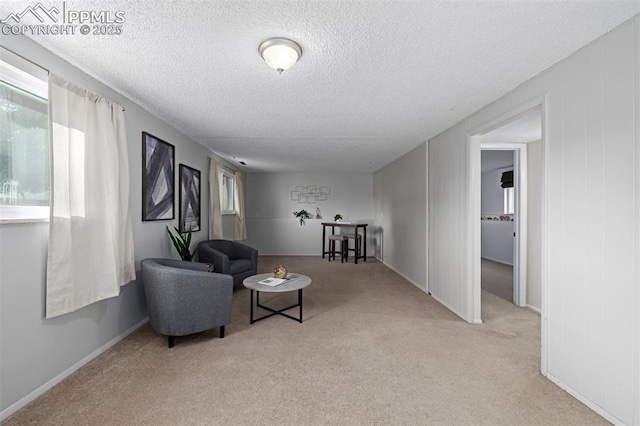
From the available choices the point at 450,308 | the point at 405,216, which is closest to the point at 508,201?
the point at 405,216

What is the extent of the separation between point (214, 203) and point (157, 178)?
61.2 inches

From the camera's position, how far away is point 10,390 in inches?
63.0

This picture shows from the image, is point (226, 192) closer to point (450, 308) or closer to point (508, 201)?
point (450, 308)

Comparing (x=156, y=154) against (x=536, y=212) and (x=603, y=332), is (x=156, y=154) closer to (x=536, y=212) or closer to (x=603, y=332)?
(x=603, y=332)

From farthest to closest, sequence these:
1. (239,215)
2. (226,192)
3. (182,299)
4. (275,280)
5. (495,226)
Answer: (495,226)
(239,215)
(226,192)
(275,280)
(182,299)

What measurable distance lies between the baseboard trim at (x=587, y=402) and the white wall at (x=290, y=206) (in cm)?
581

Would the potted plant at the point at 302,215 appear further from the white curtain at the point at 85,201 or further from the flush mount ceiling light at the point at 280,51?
the flush mount ceiling light at the point at 280,51

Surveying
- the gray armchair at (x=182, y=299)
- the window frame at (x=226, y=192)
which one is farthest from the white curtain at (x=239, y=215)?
the gray armchair at (x=182, y=299)

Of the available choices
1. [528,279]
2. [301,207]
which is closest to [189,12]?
[528,279]

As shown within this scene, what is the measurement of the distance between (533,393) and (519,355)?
54cm

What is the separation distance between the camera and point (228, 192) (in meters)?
6.11

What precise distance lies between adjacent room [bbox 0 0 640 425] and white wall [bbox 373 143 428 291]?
101cm

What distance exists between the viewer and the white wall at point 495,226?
6.38 meters

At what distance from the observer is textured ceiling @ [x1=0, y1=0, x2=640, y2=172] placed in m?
1.45
